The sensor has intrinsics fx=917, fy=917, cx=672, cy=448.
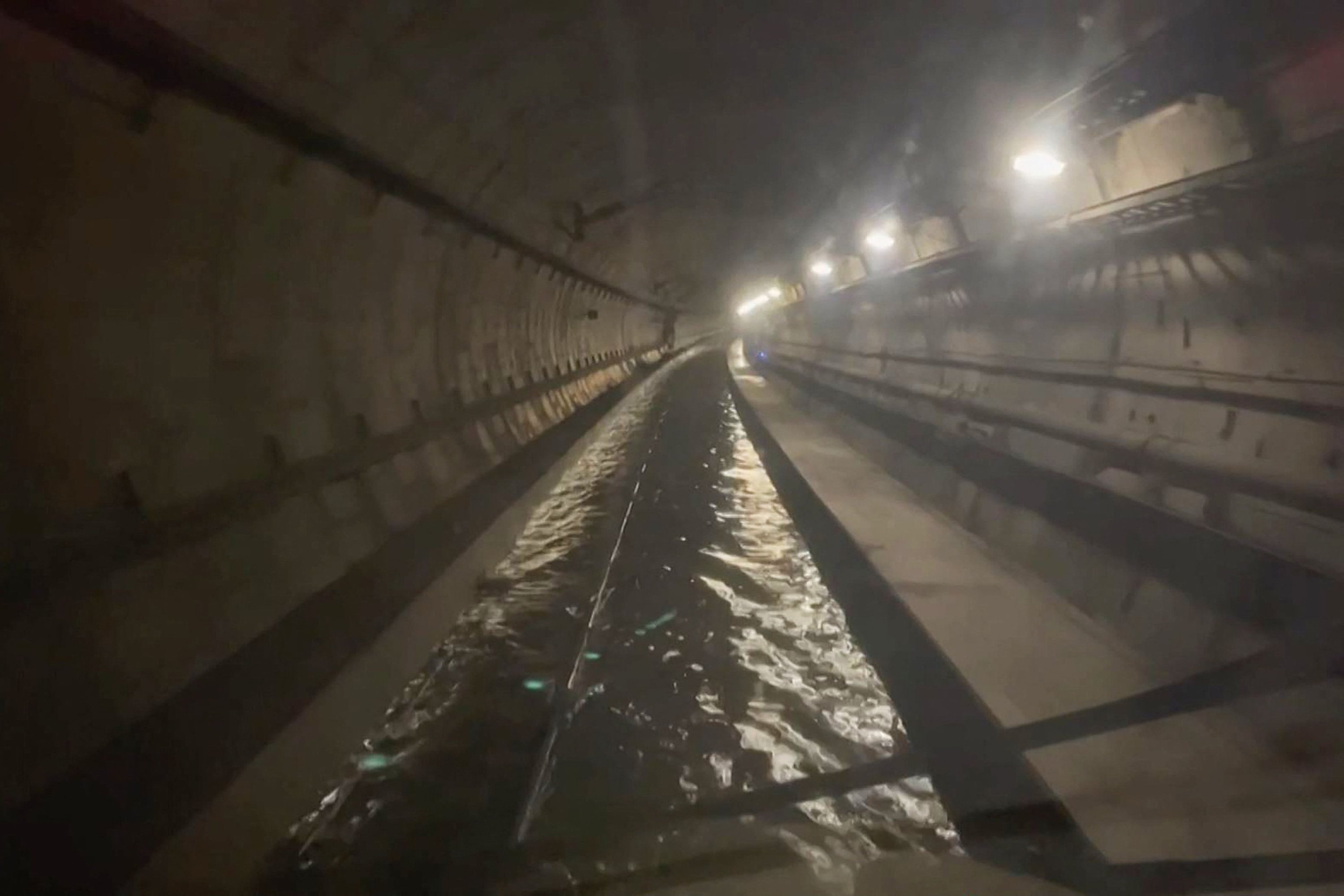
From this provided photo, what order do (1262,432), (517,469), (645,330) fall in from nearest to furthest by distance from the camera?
1. (1262,432)
2. (517,469)
3. (645,330)

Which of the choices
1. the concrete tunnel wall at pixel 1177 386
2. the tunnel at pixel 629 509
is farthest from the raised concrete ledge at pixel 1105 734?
the concrete tunnel wall at pixel 1177 386

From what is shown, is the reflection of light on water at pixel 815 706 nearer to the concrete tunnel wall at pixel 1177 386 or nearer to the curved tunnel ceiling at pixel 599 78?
the concrete tunnel wall at pixel 1177 386

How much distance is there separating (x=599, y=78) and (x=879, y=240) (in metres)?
9.22

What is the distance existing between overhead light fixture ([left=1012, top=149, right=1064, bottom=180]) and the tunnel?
0.06m

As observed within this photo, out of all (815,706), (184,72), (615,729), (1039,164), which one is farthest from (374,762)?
(1039,164)

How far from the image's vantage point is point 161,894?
320cm

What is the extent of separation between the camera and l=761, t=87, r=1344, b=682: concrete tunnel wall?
532cm

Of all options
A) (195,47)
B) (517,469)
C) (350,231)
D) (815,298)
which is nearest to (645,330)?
(815,298)

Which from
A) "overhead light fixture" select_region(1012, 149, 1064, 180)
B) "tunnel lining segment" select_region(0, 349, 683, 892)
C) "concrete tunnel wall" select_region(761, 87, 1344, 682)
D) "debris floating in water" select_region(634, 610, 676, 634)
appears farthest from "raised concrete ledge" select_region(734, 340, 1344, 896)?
"overhead light fixture" select_region(1012, 149, 1064, 180)

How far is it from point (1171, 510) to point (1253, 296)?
2.12 metres

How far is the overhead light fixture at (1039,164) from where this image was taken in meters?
8.53

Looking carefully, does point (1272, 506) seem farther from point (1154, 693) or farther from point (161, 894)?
point (161, 894)

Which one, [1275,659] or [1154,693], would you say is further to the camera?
[1154,693]

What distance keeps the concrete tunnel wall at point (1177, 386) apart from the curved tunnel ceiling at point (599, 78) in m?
1.74
